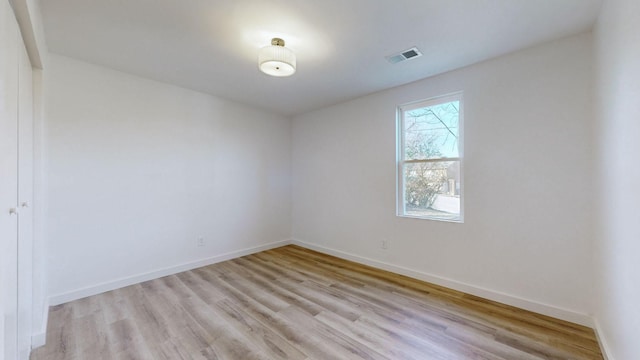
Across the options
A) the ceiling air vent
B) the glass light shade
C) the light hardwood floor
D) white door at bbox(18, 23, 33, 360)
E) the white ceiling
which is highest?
the white ceiling

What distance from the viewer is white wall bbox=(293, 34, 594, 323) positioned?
7.16ft

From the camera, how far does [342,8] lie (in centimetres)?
188

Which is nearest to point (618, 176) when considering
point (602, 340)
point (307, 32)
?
point (602, 340)

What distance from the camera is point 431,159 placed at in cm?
309

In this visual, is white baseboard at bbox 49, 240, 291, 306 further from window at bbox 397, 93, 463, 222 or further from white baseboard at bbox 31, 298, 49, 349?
window at bbox 397, 93, 463, 222

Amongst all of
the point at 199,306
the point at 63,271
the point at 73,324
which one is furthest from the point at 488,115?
the point at 63,271

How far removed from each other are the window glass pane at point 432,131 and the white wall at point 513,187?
17 cm

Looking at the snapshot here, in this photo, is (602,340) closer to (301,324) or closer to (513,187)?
(513,187)

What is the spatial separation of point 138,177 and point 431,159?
354 centimetres

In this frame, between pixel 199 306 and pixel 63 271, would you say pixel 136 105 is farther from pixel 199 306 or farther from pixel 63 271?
pixel 199 306

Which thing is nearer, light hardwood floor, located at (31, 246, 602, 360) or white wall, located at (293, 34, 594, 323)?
light hardwood floor, located at (31, 246, 602, 360)

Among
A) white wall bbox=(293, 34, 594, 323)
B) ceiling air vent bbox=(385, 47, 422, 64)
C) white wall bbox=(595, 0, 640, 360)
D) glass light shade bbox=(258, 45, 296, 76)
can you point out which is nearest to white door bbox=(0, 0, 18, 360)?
glass light shade bbox=(258, 45, 296, 76)

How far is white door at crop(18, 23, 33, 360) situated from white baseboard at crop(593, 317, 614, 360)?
12.2 ft

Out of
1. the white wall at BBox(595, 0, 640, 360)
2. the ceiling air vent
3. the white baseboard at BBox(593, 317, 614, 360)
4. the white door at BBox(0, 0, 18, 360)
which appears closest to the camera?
the white door at BBox(0, 0, 18, 360)
